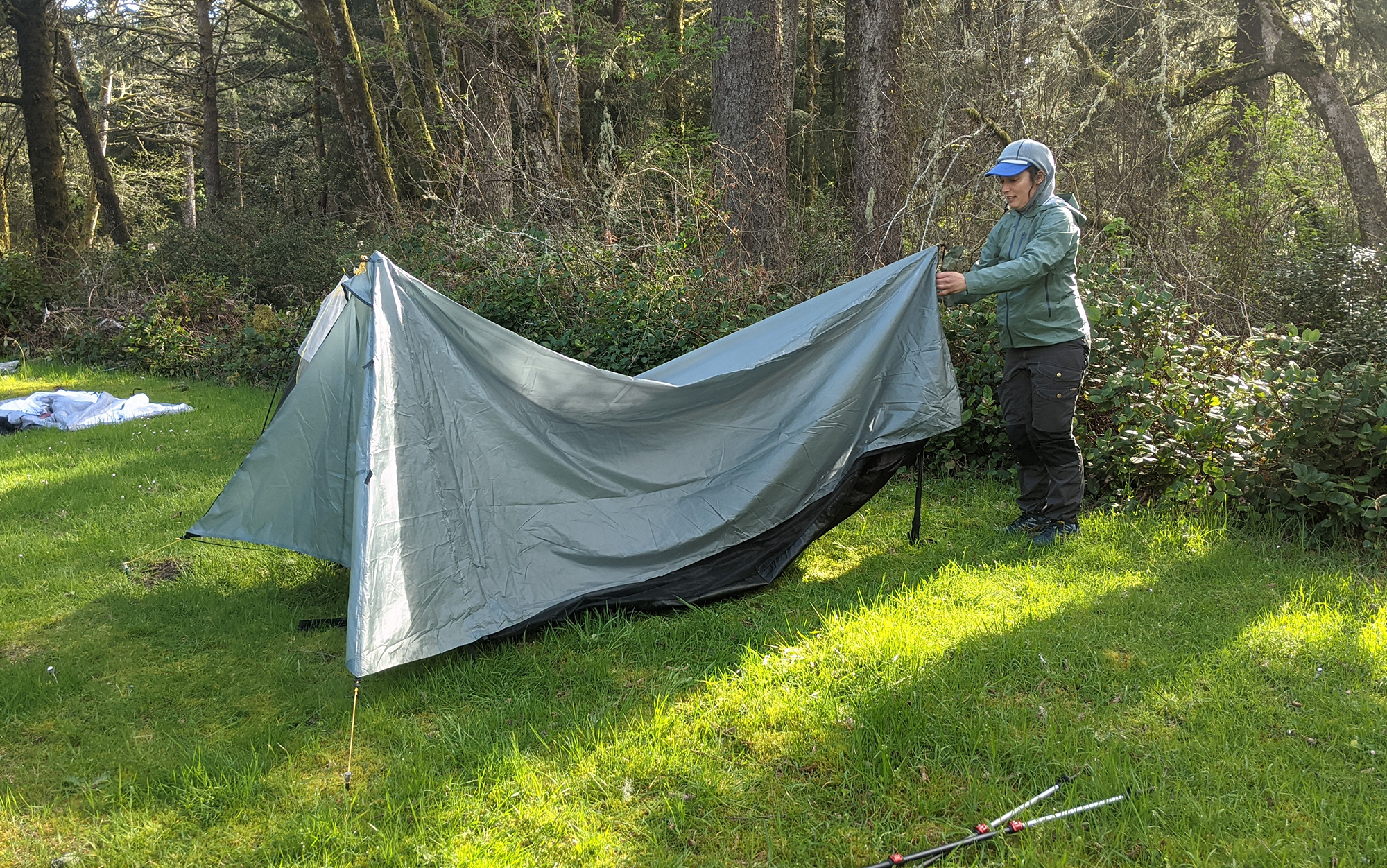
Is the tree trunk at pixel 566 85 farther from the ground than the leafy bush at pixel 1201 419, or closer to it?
farther from the ground

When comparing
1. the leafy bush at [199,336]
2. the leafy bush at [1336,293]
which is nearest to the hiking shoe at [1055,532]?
the leafy bush at [1336,293]

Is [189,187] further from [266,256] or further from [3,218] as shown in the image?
[266,256]

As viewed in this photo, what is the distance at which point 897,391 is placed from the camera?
4441mm

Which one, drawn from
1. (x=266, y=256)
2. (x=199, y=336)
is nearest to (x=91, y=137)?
(x=266, y=256)

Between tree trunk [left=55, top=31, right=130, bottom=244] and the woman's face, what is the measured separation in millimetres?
16889

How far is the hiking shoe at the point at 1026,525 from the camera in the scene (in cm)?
466

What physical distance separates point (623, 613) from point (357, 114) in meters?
11.2

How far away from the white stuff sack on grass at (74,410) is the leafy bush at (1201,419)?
710cm

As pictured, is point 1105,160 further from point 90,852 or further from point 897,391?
point 90,852

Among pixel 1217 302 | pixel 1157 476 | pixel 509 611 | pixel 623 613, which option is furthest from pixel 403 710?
pixel 1217 302

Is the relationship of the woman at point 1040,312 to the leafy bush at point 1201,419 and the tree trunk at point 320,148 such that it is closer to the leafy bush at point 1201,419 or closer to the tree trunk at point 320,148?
the leafy bush at point 1201,419

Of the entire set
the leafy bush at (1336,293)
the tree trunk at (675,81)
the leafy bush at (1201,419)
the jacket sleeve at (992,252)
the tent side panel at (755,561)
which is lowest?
the tent side panel at (755,561)

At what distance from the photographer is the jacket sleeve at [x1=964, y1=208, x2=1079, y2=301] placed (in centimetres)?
421

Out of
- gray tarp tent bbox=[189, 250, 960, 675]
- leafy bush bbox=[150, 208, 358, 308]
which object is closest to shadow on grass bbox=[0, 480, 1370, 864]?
gray tarp tent bbox=[189, 250, 960, 675]
